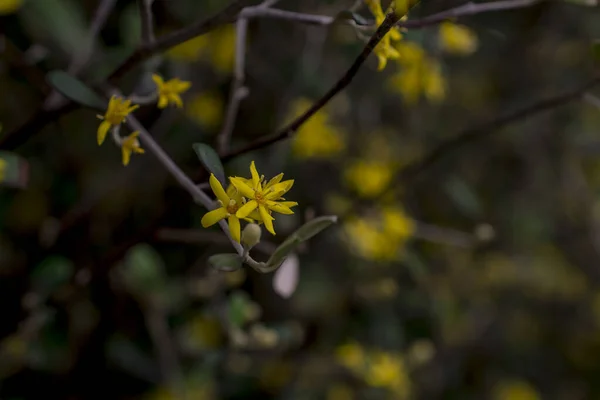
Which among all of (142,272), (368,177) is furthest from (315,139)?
(142,272)

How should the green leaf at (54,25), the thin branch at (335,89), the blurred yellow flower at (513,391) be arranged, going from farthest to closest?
the blurred yellow flower at (513,391) < the green leaf at (54,25) < the thin branch at (335,89)

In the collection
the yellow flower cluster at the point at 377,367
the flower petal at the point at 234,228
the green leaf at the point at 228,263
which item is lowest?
the yellow flower cluster at the point at 377,367

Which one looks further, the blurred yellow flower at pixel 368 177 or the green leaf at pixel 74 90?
the blurred yellow flower at pixel 368 177

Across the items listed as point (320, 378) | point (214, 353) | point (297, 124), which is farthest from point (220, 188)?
point (320, 378)

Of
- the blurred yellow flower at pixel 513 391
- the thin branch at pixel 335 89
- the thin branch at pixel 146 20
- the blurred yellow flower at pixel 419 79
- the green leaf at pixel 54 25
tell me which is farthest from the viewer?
the blurred yellow flower at pixel 513 391

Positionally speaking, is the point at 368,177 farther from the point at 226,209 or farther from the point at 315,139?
the point at 226,209

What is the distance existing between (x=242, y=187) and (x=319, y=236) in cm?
76

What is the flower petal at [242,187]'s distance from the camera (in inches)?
19.4

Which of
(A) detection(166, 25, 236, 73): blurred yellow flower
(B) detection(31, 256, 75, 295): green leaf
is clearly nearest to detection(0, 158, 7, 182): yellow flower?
(B) detection(31, 256, 75, 295): green leaf

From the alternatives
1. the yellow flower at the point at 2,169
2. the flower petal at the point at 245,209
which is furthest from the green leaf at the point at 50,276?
the flower petal at the point at 245,209

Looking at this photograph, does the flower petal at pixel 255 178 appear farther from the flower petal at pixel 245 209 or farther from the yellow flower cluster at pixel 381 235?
the yellow flower cluster at pixel 381 235

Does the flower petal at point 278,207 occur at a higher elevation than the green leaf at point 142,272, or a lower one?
higher

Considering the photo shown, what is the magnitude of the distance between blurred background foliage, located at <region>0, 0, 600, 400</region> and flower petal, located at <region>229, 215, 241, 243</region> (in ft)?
0.80

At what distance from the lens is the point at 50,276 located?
0.83 m
